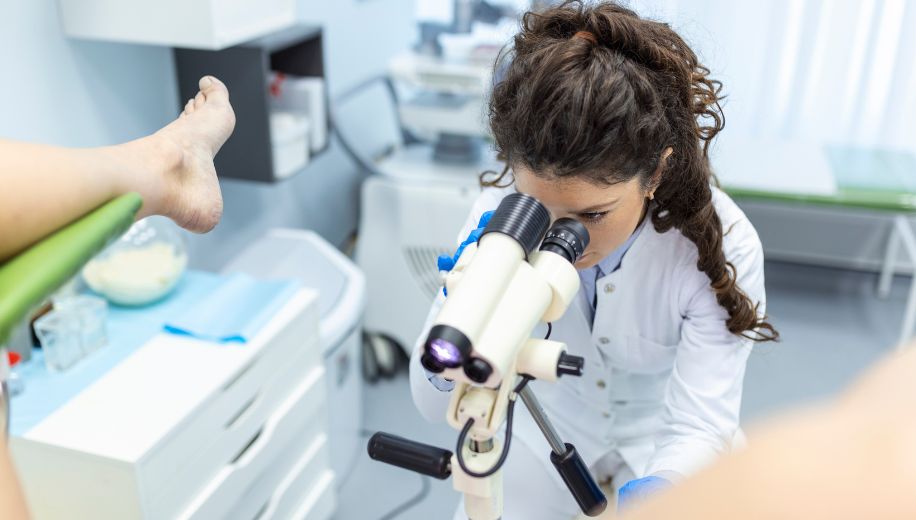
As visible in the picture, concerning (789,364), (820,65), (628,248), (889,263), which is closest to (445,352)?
(628,248)

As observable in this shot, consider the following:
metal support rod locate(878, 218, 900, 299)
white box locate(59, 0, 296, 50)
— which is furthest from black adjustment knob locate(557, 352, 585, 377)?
metal support rod locate(878, 218, 900, 299)

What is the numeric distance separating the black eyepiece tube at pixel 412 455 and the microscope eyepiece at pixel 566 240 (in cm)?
24

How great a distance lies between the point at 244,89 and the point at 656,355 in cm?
115

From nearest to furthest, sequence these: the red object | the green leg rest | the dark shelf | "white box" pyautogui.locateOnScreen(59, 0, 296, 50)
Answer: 1. the green leg rest
2. "white box" pyautogui.locateOnScreen(59, 0, 296, 50)
3. the dark shelf
4. the red object

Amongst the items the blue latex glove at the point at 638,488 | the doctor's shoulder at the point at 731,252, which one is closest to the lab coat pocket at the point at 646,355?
the doctor's shoulder at the point at 731,252

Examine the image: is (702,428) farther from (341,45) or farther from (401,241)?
(341,45)

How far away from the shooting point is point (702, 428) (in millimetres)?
1233

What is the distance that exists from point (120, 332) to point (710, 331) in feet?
3.66

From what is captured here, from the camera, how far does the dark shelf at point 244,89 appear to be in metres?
1.86

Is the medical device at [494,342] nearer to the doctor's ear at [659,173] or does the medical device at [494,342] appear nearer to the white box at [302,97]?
the doctor's ear at [659,173]

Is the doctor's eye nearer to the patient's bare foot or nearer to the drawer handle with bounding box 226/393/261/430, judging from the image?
the patient's bare foot

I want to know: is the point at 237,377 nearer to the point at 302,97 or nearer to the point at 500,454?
the point at 500,454

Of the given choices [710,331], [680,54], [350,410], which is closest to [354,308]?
[350,410]

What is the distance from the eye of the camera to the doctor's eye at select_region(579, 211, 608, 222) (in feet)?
3.61
